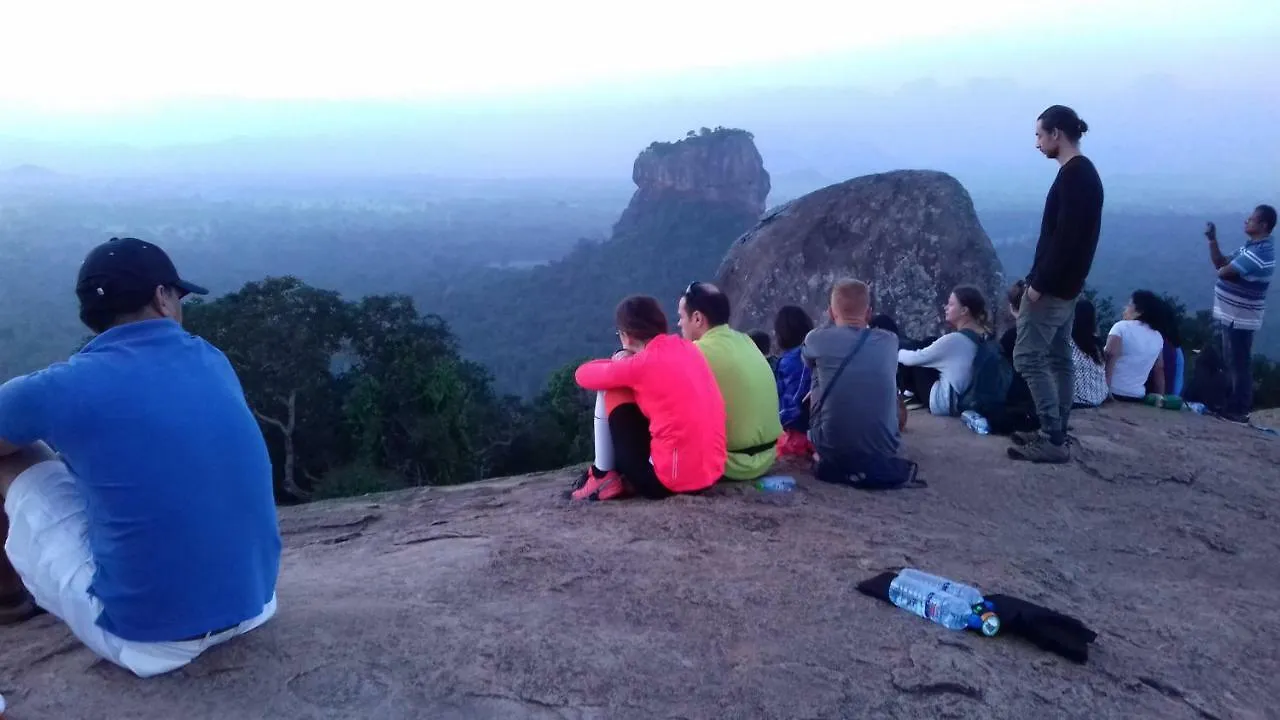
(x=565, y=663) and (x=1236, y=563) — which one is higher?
(x=565, y=663)

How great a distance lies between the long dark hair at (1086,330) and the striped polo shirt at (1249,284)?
1102mm

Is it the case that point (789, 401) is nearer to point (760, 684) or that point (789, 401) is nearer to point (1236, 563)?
point (1236, 563)

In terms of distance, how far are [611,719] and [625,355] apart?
7.30 ft

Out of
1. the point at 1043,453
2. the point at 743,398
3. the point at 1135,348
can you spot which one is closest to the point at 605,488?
the point at 743,398

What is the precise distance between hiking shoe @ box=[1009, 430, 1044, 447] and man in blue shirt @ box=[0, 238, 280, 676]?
15.5 ft

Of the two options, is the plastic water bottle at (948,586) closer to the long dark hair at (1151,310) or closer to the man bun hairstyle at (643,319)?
the man bun hairstyle at (643,319)

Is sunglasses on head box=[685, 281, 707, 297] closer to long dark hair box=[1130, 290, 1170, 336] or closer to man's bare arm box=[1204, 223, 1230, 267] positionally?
long dark hair box=[1130, 290, 1170, 336]

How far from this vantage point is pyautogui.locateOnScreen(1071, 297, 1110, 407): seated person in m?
6.77

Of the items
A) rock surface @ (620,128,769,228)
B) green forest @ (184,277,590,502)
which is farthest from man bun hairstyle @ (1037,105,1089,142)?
rock surface @ (620,128,769,228)

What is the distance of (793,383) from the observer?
5676 mm

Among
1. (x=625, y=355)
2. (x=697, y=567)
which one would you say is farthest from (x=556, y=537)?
(x=625, y=355)

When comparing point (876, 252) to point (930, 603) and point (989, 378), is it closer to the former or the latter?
point (989, 378)

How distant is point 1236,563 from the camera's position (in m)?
4.45

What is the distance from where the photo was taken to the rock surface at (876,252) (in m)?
11.7
